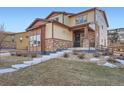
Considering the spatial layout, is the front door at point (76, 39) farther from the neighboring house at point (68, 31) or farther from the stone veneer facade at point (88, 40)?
the stone veneer facade at point (88, 40)

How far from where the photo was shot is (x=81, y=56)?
9367mm

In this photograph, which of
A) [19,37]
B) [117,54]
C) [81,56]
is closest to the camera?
[81,56]

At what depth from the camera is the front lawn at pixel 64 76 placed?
18.4ft

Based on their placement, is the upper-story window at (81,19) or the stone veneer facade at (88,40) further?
the upper-story window at (81,19)

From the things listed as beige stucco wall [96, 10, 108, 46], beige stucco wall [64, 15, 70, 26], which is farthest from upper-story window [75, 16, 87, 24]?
beige stucco wall [96, 10, 108, 46]

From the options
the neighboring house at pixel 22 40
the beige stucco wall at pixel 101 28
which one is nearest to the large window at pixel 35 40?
the neighboring house at pixel 22 40

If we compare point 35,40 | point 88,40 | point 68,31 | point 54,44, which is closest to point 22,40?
point 35,40

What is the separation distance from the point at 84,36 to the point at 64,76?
733cm

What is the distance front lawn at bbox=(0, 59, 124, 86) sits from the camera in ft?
18.4

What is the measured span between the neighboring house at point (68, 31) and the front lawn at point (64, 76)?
4580 millimetres

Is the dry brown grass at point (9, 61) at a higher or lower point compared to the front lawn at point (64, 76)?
higher
